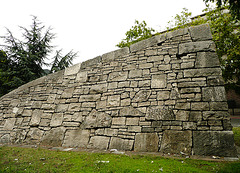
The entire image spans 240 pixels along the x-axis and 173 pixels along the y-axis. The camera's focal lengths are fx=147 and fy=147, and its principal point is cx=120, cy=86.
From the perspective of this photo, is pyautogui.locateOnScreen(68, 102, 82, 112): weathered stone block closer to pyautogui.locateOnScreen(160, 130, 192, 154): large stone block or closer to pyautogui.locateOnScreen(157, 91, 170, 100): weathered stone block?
pyautogui.locateOnScreen(157, 91, 170, 100): weathered stone block

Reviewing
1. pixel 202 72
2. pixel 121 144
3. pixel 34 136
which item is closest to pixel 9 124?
pixel 34 136

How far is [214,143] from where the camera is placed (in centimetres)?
285

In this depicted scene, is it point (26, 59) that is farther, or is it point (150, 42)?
point (26, 59)

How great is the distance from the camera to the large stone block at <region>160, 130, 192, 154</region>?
2988mm

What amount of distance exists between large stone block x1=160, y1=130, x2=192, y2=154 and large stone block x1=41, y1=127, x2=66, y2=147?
8.92ft

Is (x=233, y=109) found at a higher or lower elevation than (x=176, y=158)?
higher

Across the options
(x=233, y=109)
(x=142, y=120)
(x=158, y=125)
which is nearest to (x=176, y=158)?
(x=158, y=125)

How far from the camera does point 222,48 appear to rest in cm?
822

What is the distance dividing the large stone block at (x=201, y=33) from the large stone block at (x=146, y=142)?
262cm

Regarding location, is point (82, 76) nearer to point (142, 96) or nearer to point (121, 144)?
point (142, 96)

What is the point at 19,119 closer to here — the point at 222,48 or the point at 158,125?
the point at 158,125

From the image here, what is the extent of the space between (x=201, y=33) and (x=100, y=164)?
379 centimetres

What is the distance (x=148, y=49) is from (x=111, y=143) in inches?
105

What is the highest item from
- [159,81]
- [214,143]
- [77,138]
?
[159,81]
